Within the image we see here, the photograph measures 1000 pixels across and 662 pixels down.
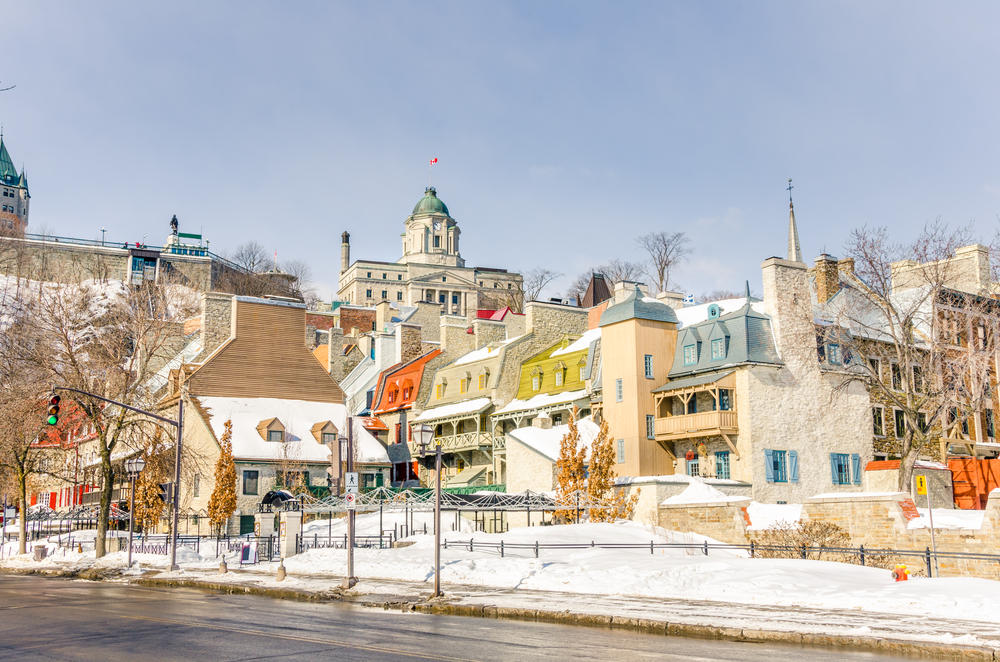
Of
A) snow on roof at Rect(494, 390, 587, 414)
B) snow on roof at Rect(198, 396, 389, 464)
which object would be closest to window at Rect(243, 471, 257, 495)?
snow on roof at Rect(198, 396, 389, 464)

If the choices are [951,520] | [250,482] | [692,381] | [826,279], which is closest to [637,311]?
[692,381]

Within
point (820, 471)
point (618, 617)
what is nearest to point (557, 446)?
point (820, 471)

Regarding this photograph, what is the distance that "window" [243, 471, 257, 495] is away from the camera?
151 ft

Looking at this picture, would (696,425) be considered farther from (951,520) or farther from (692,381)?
(951,520)

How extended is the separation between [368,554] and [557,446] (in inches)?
547

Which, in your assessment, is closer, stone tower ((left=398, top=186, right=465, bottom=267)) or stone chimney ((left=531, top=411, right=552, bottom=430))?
stone chimney ((left=531, top=411, right=552, bottom=430))

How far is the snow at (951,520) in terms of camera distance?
25.0m

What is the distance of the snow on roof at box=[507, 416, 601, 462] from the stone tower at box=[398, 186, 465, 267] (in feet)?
345

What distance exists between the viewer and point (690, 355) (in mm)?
40000

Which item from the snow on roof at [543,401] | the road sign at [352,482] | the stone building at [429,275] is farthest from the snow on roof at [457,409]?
the stone building at [429,275]

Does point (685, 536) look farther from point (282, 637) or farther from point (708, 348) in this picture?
point (282, 637)

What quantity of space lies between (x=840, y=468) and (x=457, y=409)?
67.0 ft

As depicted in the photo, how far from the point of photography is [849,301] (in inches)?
1609

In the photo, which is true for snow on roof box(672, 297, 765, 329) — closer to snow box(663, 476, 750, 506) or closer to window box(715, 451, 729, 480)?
window box(715, 451, 729, 480)
